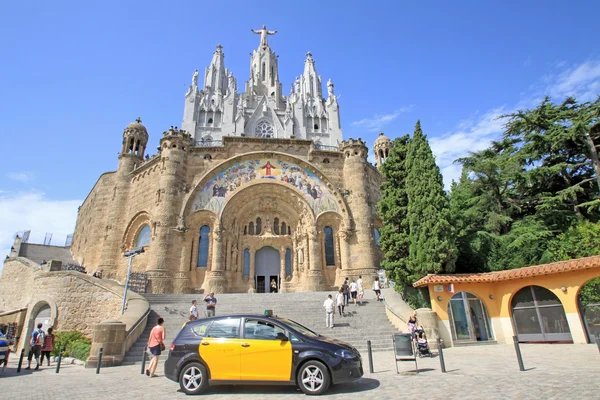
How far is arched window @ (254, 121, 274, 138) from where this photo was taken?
135 ft

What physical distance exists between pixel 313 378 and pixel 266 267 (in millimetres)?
17988

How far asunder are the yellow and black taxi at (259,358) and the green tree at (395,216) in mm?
10688

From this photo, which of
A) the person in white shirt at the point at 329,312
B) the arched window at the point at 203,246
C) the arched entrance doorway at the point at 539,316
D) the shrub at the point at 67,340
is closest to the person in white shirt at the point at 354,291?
the person in white shirt at the point at 329,312

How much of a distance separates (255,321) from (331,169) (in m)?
19.1

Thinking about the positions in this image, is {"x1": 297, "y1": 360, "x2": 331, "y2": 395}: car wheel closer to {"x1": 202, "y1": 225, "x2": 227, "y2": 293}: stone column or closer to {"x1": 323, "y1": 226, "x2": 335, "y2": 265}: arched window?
{"x1": 202, "y1": 225, "x2": 227, "y2": 293}: stone column

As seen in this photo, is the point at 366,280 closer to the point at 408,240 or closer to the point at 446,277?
the point at 408,240

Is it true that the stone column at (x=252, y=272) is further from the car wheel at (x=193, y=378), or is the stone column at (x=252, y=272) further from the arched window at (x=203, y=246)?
the car wheel at (x=193, y=378)

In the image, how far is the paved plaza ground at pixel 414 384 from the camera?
17.6 feet

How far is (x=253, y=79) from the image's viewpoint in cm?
5116

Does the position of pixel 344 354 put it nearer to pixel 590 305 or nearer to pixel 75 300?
pixel 590 305

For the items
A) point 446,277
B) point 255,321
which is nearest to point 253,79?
point 446,277

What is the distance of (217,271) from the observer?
2081 centimetres

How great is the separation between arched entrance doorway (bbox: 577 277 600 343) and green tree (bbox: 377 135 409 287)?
6.30 metres

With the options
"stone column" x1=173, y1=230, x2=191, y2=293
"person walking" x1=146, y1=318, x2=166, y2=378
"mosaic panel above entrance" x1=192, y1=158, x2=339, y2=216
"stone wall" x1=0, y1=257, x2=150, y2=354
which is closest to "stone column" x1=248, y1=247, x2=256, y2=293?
"mosaic panel above entrance" x1=192, y1=158, x2=339, y2=216
